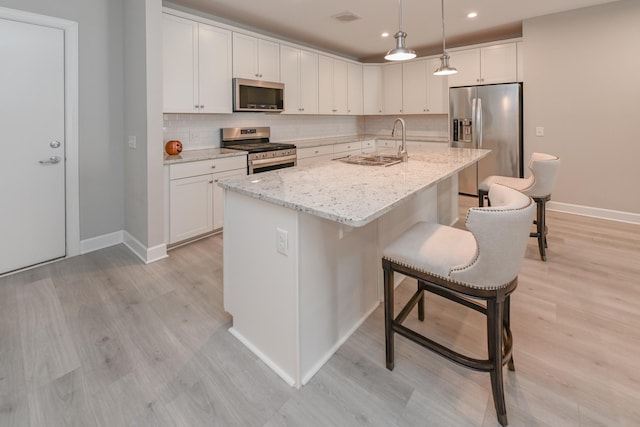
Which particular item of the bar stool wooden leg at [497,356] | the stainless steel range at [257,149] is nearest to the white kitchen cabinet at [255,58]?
the stainless steel range at [257,149]

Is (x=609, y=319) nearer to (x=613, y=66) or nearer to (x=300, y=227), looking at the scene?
(x=300, y=227)

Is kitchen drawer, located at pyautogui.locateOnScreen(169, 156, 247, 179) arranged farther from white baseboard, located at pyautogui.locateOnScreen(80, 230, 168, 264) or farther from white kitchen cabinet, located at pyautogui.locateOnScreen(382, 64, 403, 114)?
white kitchen cabinet, located at pyautogui.locateOnScreen(382, 64, 403, 114)

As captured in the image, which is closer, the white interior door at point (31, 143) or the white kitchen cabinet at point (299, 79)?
the white interior door at point (31, 143)

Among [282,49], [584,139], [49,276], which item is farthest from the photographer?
[282,49]

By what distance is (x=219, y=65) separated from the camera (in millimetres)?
3932

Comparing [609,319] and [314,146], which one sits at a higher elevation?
[314,146]

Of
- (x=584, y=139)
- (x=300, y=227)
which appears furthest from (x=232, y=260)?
(x=584, y=139)

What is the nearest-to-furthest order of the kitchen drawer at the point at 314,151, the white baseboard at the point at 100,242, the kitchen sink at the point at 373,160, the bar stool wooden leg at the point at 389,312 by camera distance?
the bar stool wooden leg at the point at 389,312 < the kitchen sink at the point at 373,160 < the white baseboard at the point at 100,242 < the kitchen drawer at the point at 314,151

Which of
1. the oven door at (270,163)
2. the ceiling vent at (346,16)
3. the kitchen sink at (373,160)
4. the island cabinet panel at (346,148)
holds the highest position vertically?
the ceiling vent at (346,16)

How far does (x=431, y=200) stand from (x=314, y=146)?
2516 millimetres

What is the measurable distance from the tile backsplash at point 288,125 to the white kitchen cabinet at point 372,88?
50 cm

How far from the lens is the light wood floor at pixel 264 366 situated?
1478 millimetres

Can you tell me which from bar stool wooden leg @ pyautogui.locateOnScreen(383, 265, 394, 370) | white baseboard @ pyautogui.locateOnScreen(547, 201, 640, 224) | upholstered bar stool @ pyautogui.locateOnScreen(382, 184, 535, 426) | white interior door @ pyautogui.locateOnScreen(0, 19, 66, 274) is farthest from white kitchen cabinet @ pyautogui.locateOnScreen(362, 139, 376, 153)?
bar stool wooden leg @ pyautogui.locateOnScreen(383, 265, 394, 370)

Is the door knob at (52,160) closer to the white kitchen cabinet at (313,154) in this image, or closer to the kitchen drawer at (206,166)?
the kitchen drawer at (206,166)
